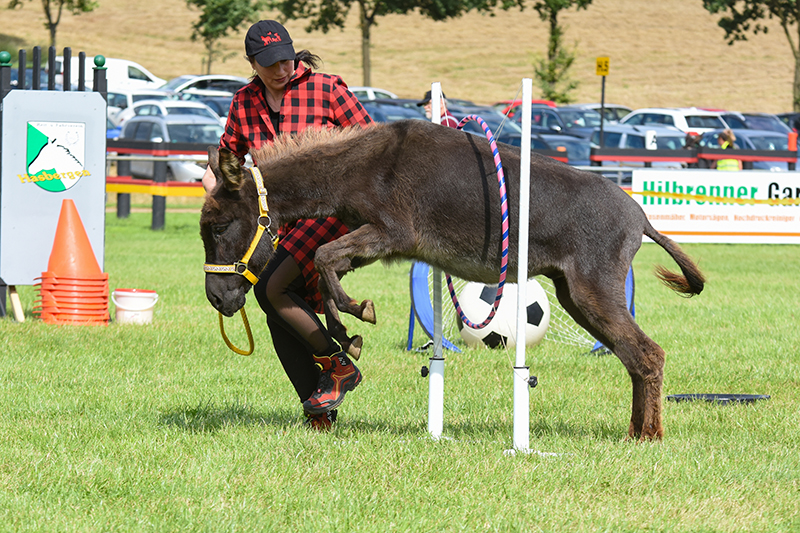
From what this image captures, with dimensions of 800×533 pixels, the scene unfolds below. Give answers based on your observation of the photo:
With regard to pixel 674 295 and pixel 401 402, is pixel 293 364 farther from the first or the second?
pixel 674 295

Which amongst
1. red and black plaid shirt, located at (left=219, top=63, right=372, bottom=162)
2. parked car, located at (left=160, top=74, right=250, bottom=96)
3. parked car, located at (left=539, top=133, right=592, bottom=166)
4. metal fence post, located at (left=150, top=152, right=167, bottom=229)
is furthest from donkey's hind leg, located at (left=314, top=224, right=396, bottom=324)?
parked car, located at (left=160, top=74, right=250, bottom=96)

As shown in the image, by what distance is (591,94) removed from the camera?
54938 millimetres

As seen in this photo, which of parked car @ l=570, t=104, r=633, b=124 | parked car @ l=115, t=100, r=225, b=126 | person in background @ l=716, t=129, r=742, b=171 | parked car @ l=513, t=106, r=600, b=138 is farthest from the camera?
parked car @ l=570, t=104, r=633, b=124

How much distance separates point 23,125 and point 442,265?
19.7 ft

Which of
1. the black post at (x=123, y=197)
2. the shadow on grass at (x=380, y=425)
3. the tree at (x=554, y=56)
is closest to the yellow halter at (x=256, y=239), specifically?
the shadow on grass at (x=380, y=425)

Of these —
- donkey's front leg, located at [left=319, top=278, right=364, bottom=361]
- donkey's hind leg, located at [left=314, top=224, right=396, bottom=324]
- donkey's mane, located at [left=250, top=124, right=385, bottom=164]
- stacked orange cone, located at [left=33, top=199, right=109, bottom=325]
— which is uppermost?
donkey's mane, located at [left=250, top=124, right=385, bottom=164]

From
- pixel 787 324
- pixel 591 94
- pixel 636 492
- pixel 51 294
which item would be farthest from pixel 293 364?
pixel 591 94

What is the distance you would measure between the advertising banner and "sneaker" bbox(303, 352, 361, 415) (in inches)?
435

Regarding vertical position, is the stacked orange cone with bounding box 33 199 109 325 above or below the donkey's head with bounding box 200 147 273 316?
below

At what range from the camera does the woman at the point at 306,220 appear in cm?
523

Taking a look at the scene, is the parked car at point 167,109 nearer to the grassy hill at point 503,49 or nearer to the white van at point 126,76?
the white van at point 126,76

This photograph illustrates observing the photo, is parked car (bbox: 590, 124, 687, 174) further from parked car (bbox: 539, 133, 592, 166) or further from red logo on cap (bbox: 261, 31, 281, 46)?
red logo on cap (bbox: 261, 31, 281, 46)

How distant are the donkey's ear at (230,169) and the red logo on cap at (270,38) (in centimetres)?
66

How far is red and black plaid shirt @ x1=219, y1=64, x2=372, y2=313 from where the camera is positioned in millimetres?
5238
